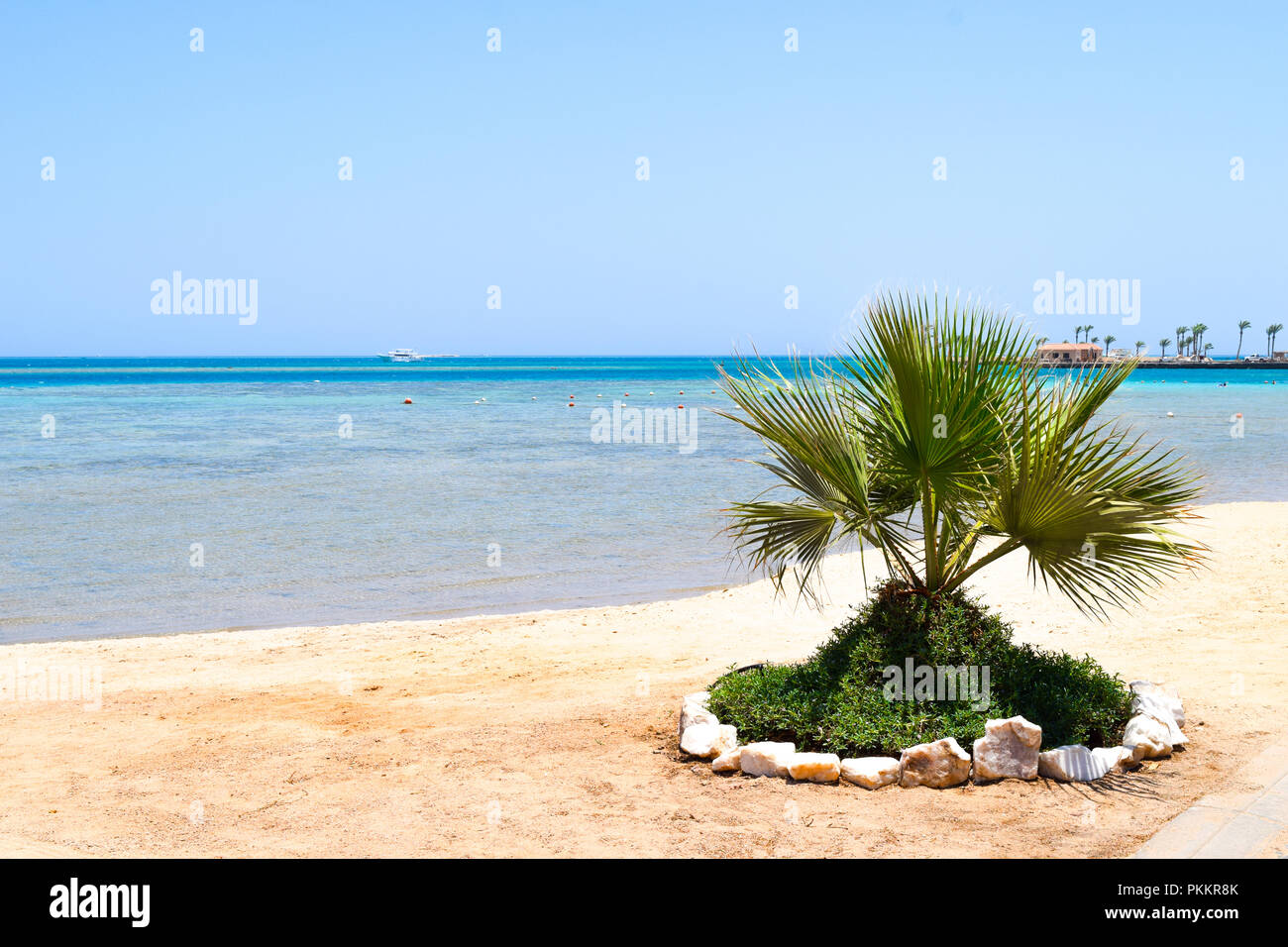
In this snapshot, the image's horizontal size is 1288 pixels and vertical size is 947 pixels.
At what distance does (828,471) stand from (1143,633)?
5015 millimetres

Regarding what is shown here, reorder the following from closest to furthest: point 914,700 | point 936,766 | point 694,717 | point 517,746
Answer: point 936,766 → point 914,700 → point 694,717 → point 517,746

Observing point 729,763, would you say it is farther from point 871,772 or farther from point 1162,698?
point 1162,698

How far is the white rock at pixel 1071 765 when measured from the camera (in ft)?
18.5

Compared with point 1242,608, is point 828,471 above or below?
above

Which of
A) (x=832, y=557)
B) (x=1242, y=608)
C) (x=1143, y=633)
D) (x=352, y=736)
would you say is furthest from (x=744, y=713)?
(x=832, y=557)

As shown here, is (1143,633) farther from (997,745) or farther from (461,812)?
(461,812)

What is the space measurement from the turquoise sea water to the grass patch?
6.53m

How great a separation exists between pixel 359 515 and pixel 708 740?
14.8 meters

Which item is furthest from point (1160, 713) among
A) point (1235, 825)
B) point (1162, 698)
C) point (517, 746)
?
point (517, 746)

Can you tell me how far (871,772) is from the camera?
564cm

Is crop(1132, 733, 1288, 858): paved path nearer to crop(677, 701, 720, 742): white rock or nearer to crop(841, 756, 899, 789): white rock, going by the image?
crop(841, 756, 899, 789): white rock

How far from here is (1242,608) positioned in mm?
10109

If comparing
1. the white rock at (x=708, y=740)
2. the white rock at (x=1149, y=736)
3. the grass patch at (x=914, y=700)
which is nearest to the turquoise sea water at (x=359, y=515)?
the white rock at (x=708, y=740)

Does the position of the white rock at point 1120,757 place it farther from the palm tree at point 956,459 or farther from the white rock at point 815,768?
the white rock at point 815,768
